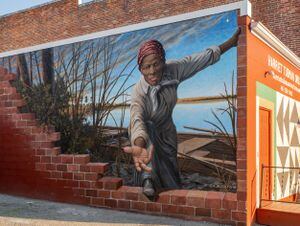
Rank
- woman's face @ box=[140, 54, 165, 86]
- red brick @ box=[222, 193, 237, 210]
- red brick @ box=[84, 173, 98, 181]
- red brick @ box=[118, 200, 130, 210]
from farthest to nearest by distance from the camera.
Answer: red brick @ box=[84, 173, 98, 181], red brick @ box=[118, 200, 130, 210], woman's face @ box=[140, 54, 165, 86], red brick @ box=[222, 193, 237, 210]

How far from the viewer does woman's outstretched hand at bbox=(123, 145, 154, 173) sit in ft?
30.0

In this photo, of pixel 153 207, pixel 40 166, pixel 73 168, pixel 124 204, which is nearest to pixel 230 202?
pixel 153 207

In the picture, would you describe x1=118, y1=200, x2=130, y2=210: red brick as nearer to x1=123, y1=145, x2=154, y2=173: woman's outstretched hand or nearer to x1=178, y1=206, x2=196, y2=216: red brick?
x1=123, y1=145, x2=154, y2=173: woman's outstretched hand

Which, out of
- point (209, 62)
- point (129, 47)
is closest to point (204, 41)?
point (209, 62)

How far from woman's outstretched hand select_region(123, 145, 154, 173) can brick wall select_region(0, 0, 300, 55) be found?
747 centimetres

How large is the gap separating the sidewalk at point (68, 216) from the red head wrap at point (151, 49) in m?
3.16

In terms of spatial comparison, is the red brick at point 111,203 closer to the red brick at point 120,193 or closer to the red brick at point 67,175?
the red brick at point 120,193

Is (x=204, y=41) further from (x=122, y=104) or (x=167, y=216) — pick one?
(x=167, y=216)

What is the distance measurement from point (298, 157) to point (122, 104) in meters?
5.36

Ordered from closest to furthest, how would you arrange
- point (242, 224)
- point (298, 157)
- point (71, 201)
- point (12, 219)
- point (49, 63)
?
point (242, 224)
point (12, 219)
point (71, 201)
point (49, 63)
point (298, 157)

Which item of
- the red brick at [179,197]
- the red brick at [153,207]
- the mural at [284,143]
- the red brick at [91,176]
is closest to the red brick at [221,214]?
the red brick at [179,197]

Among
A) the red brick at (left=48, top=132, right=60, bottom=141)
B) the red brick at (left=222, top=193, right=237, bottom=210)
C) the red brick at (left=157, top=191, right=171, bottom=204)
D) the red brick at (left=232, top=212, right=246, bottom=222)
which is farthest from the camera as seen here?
the red brick at (left=48, top=132, right=60, bottom=141)

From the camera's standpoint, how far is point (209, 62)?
868 centimetres

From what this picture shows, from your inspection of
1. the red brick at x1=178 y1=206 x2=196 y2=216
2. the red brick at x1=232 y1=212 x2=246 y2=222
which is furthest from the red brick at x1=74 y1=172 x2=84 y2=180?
the red brick at x1=232 y1=212 x2=246 y2=222
